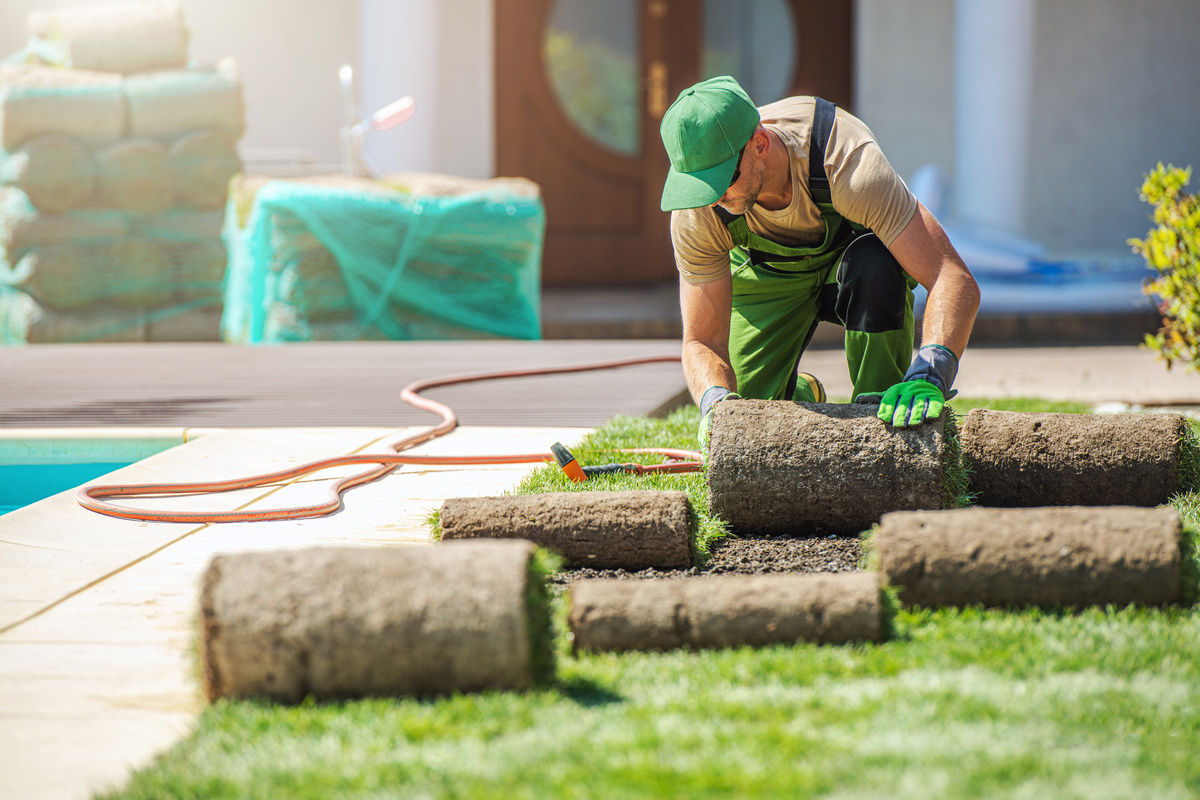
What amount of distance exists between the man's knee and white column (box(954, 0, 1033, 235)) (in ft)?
21.2

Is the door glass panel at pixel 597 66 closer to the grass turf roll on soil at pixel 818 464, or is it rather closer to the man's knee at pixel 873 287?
the man's knee at pixel 873 287

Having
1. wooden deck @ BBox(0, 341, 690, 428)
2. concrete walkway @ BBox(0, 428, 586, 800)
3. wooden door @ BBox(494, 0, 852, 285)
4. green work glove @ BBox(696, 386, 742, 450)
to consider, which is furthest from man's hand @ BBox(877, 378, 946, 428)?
wooden door @ BBox(494, 0, 852, 285)

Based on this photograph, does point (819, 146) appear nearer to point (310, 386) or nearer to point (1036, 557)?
point (1036, 557)

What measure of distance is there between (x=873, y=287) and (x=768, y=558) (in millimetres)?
901

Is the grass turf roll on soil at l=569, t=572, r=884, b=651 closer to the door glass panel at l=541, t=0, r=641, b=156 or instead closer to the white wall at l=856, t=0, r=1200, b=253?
the white wall at l=856, t=0, r=1200, b=253

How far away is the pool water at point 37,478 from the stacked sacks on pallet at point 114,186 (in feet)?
14.3

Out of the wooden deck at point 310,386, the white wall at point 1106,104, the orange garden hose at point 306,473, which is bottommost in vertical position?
the wooden deck at point 310,386

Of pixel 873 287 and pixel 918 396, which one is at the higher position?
pixel 873 287

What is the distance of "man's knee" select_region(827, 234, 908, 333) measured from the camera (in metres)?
2.95

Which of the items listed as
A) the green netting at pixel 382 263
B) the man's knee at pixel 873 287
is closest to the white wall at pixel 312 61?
the green netting at pixel 382 263

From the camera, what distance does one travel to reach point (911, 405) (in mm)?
2484

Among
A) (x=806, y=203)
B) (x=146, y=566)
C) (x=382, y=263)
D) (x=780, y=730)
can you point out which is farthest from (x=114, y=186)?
(x=780, y=730)

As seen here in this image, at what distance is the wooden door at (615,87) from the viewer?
9.51m

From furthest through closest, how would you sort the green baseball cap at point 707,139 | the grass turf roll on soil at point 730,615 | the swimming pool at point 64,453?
the swimming pool at point 64,453 < the green baseball cap at point 707,139 < the grass turf roll on soil at point 730,615
